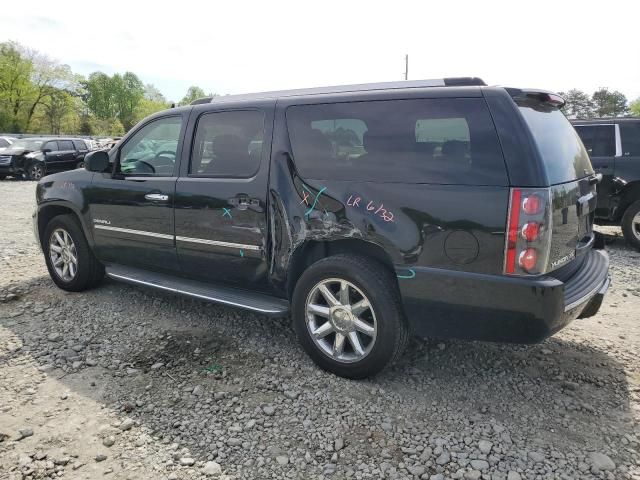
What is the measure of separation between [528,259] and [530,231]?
153 mm

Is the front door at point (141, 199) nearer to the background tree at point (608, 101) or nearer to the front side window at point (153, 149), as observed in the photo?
the front side window at point (153, 149)

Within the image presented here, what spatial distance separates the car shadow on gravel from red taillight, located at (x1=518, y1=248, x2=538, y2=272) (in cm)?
93

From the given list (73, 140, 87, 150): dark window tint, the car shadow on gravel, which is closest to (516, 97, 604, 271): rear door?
the car shadow on gravel

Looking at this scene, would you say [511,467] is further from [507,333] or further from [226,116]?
[226,116]

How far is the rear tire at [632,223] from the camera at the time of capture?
6956 mm

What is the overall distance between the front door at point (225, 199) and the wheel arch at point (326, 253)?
239mm

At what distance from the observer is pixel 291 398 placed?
3.12m

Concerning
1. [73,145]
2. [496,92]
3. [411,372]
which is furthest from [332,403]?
[73,145]

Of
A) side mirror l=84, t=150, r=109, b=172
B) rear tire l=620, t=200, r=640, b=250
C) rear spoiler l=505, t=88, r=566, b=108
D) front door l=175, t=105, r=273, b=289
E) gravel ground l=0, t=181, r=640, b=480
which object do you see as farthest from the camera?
rear tire l=620, t=200, r=640, b=250

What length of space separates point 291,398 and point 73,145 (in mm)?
19028

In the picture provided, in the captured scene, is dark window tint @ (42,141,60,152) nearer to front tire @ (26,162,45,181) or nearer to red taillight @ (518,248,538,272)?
front tire @ (26,162,45,181)

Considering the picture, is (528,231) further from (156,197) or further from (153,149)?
(153,149)

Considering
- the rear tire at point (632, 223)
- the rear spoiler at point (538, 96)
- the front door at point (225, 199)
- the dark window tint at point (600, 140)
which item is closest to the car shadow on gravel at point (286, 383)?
the front door at point (225, 199)

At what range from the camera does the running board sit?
363 cm
